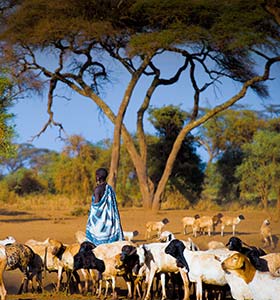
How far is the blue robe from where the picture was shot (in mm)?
10688

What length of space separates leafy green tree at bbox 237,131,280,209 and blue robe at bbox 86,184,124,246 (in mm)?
19708

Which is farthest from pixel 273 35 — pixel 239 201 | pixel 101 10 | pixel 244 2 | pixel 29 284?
pixel 29 284

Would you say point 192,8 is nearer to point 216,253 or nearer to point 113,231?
point 113,231

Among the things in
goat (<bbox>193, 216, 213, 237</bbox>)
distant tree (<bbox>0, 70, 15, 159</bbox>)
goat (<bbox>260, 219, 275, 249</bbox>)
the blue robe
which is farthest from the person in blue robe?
distant tree (<bbox>0, 70, 15, 159</bbox>)

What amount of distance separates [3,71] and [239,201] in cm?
1538

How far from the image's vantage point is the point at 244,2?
71.6 feet

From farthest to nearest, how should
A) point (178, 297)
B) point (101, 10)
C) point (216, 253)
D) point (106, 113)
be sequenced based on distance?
1. point (106, 113)
2. point (101, 10)
3. point (178, 297)
4. point (216, 253)

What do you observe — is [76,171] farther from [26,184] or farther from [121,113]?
[121,113]

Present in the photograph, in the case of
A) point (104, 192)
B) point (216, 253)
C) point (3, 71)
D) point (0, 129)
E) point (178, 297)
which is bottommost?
point (178, 297)

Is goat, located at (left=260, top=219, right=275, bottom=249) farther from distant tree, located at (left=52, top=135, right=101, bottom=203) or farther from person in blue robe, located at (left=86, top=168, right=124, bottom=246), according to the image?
distant tree, located at (left=52, top=135, right=101, bottom=203)

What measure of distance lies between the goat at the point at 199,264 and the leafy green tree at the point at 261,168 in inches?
838

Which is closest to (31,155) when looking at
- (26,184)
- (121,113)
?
(26,184)

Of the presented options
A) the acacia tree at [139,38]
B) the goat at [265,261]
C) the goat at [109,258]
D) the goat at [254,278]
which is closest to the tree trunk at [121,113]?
the acacia tree at [139,38]

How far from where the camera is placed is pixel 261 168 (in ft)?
102
